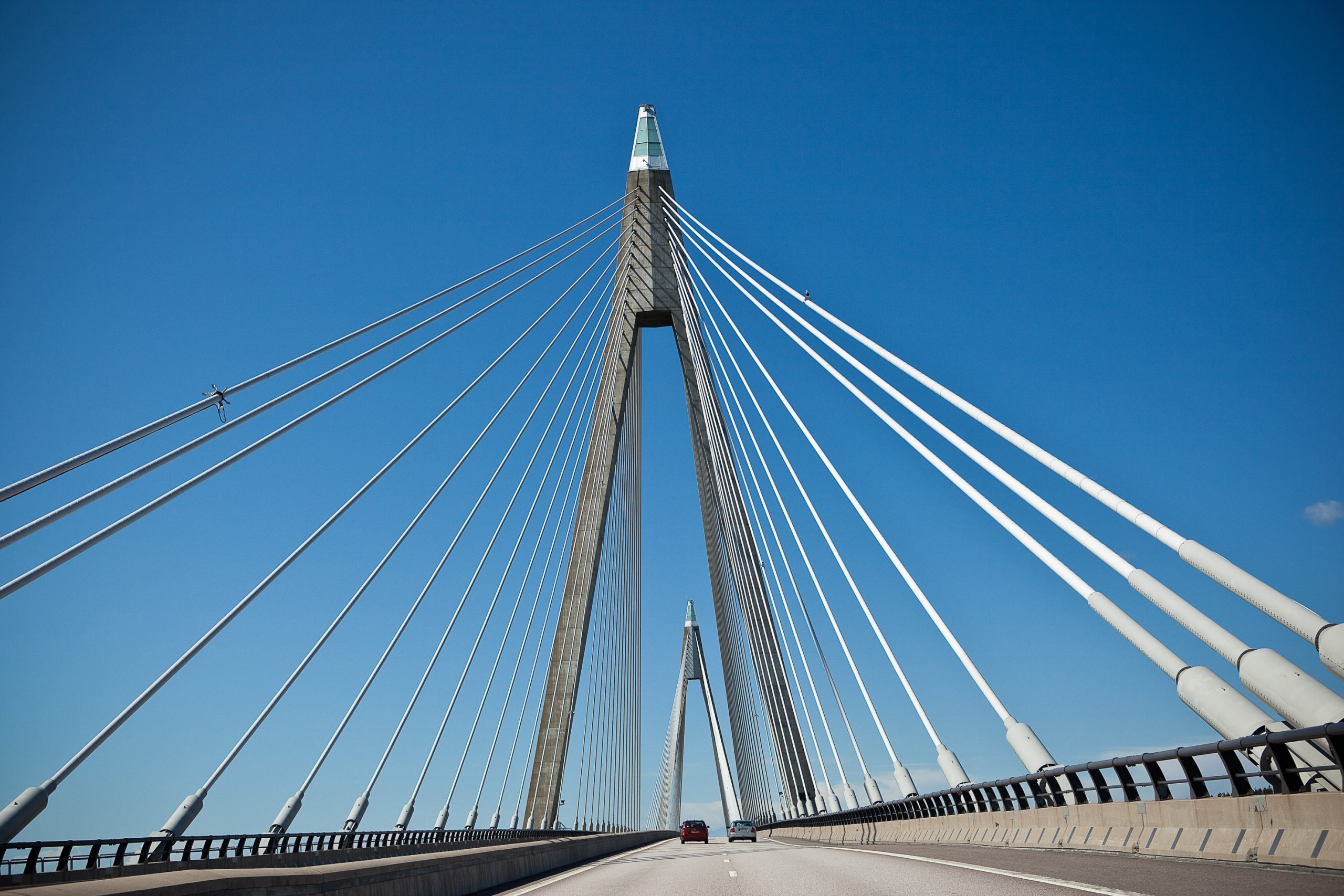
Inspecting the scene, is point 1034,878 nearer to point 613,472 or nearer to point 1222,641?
point 1222,641

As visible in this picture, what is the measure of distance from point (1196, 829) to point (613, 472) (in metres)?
23.9

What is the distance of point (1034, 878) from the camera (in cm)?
949

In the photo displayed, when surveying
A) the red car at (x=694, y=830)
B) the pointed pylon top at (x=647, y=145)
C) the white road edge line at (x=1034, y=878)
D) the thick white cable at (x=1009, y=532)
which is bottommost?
the white road edge line at (x=1034, y=878)

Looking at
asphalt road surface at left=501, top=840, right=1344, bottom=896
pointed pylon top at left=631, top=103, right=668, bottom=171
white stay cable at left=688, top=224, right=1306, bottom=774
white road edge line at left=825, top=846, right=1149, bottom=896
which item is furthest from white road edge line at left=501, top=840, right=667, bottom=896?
pointed pylon top at left=631, top=103, right=668, bottom=171

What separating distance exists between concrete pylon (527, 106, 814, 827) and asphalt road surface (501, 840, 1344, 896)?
1295 cm

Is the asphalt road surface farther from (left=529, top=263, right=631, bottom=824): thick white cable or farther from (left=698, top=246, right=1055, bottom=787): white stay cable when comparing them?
(left=529, top=263, right=631, bottom=824): thick white cable

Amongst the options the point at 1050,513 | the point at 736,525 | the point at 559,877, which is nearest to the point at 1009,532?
the point at 1050,513

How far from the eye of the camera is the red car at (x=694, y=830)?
3866cm

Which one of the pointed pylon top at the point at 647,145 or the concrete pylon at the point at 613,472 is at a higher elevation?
the pointed pylon top at the point at 647,145

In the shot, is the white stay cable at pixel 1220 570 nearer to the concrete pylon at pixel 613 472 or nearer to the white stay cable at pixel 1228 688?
the white stay cable at pixel 1228 688

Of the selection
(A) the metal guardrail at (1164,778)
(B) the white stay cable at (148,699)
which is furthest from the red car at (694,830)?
(B) the white stay cable at (148,699)

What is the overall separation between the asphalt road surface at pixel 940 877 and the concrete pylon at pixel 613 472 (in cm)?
1295

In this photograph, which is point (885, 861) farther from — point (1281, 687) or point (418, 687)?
point (418, 687)

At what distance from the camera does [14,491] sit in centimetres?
911
